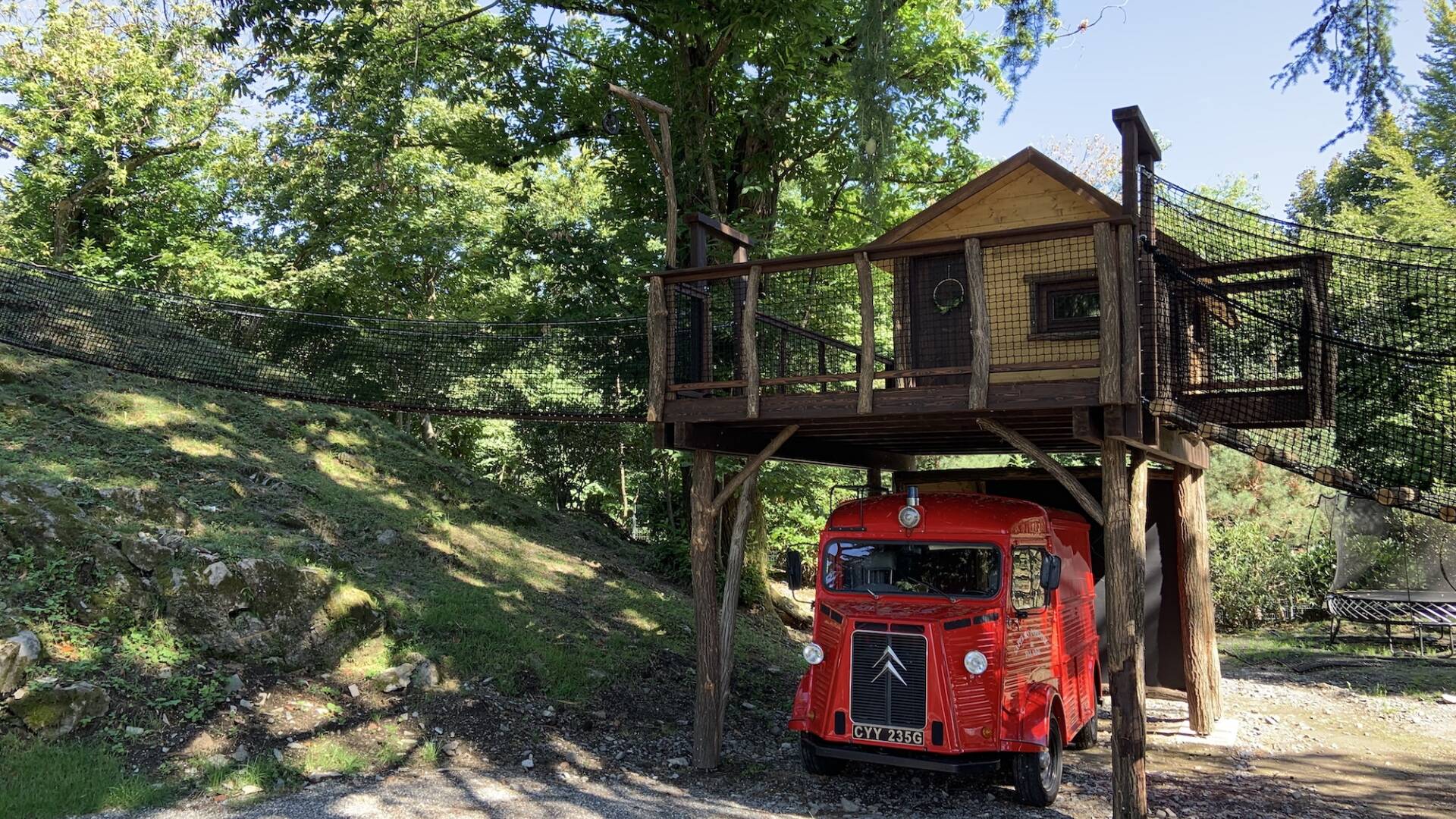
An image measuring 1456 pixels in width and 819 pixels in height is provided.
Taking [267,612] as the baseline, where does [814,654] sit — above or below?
below

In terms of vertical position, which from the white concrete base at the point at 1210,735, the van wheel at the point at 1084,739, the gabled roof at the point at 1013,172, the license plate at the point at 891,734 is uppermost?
the gabled roof at the point at 1013,172

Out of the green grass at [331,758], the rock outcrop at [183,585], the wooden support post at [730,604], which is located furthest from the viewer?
the wooden support post at [730,604]

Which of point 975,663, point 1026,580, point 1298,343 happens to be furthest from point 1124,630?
point 1298,343

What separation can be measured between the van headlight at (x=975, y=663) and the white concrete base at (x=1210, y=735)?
4401 millimetres

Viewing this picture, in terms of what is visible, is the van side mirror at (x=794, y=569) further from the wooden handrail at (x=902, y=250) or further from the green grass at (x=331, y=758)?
the green grass at (x=331, y=758)

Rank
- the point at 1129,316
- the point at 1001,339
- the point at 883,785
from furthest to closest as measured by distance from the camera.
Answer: the point at 1001,339 < the point at 883,785 < the point at 1129,316

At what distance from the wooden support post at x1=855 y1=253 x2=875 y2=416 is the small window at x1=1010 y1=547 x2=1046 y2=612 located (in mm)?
1679

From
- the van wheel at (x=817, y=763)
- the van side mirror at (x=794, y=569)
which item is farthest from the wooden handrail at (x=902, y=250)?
the van wheel at (x=817, y=763)

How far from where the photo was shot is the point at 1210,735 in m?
10.3

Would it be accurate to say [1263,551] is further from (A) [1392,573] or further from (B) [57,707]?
(B) [57,707]

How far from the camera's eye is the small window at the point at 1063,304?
31.9 feet

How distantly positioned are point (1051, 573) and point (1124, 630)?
0.65 m

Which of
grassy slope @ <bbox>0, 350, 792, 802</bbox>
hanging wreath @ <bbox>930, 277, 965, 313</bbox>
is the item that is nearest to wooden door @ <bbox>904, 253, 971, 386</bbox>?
hanging wreath @ <bbox>930, 277, 965, 313</bbox>

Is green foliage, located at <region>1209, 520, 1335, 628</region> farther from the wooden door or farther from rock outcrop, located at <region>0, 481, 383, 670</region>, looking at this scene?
rock outcrop, located at <region>0, 481, 383, 670</region>
